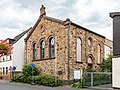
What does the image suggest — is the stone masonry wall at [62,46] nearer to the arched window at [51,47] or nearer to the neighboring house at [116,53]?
the arched window at [51,47]

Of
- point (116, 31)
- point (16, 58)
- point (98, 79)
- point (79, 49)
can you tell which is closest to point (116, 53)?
point (116, 31)

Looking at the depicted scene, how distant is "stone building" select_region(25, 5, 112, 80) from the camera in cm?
3391

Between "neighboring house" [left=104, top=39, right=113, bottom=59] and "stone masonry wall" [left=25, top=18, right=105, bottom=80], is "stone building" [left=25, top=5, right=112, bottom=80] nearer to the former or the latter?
"stone masonry wall" [left=25, top=18, right=105, bottom=80]

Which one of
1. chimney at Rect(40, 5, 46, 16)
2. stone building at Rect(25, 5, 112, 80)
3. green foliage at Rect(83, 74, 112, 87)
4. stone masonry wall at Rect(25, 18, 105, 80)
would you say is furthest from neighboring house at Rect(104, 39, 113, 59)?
chimney at Rect(40, 5, 46, 16)

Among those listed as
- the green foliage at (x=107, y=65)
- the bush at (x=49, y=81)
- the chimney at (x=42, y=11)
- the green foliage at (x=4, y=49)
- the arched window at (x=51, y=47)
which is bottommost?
the bush at (x=49, y=81)

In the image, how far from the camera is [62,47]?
3466cm

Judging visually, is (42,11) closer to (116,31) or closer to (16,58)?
(16,58)

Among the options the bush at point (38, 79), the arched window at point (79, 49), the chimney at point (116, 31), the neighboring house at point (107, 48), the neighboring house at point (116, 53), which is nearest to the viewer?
the neighboring house at point (116, 53)

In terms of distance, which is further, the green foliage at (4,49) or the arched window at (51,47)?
the arched window at (51,47)

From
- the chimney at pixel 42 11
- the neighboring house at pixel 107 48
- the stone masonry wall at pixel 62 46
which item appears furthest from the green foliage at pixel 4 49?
the neighboring house at pixel 107 48

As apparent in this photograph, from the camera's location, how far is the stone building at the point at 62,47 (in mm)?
33906

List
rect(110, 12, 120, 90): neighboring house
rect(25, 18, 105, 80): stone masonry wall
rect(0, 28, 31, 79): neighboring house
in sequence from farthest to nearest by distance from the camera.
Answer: rect(0, 28, 31, 79): neighboring house → rect(25, 18, 105, 80): stone masonry wall → rect(110, 12, 120, 90): neighboring house

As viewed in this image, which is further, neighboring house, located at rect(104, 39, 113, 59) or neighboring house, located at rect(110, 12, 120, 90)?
neighboring house, located at rect(104, 39, 113, 59)

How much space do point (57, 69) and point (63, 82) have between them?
282 cm
